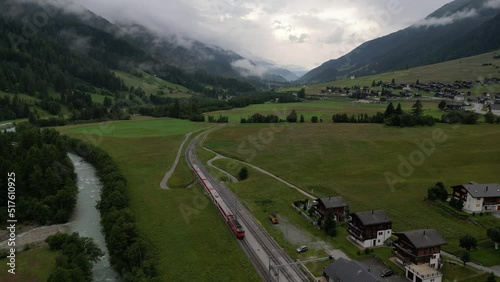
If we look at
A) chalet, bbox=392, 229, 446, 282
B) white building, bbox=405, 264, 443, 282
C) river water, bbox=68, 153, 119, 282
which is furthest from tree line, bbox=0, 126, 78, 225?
white building, bbox=405, 264, 443, 282

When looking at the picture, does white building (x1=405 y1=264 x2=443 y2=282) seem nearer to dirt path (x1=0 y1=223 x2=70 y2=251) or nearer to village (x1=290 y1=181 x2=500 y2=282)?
village (x1=290 y1=181 x2=500 y2=282)

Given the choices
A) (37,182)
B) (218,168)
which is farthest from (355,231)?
(37,182)

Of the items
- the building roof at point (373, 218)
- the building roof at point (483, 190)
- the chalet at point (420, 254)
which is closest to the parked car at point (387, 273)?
the chalet at point (420, 254)

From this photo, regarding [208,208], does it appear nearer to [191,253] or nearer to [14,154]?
[191,253]

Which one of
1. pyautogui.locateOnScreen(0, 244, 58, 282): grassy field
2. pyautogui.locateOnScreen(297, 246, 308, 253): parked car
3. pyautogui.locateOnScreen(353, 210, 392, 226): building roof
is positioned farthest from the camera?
pyautogui.locateOnScreen(353, 210, 392, 226): building roof

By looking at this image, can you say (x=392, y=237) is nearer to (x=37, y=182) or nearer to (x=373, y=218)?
(x=373, y=218)

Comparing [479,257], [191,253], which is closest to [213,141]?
[191,253]

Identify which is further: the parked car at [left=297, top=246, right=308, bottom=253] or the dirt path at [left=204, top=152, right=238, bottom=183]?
the dirt path at [left=204, top=152, right=238, bottom=183]
